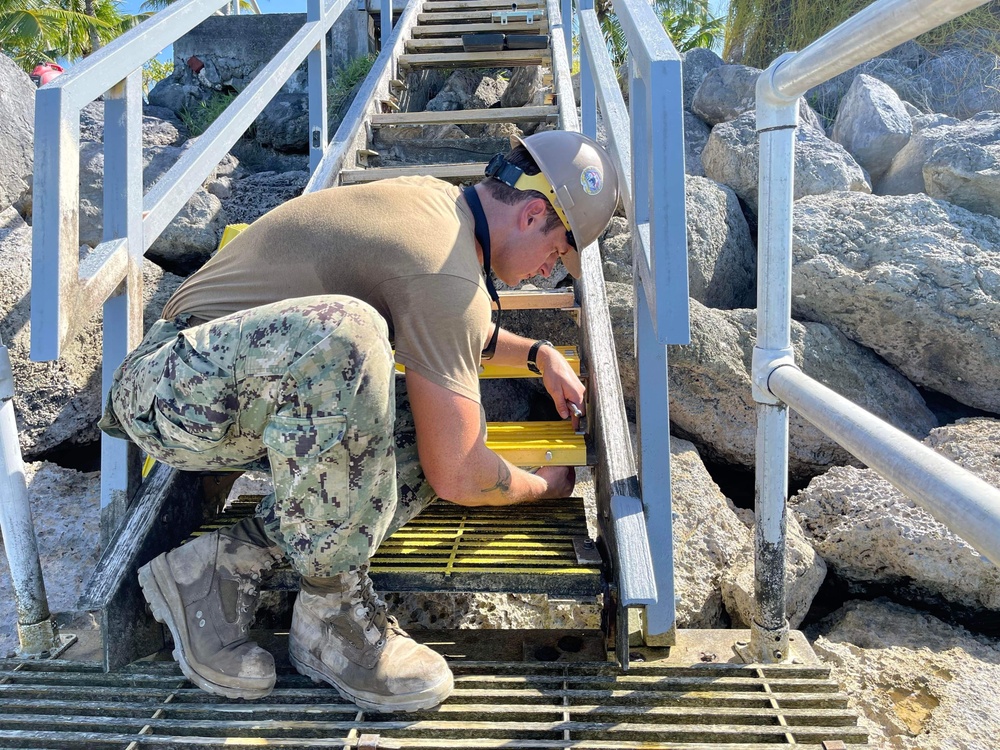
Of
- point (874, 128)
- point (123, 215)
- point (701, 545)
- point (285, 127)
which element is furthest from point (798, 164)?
point (285, 127)

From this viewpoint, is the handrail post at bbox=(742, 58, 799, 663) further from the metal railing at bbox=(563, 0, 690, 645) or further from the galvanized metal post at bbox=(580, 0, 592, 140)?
the galvanized metal post at bbox=(580, 0, 592, 140)

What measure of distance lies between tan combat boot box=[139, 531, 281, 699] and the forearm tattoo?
1.93 ft

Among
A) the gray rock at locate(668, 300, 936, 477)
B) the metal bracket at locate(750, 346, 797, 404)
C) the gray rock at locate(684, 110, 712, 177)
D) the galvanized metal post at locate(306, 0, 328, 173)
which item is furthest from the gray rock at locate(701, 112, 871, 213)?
the metal bracket at locate(750, 346, 797, 404)

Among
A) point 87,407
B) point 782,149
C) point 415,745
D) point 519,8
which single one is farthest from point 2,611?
point 519,8

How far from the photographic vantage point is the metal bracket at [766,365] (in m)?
1.93

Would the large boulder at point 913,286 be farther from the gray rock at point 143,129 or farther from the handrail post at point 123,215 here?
the gray rock at point 143,129

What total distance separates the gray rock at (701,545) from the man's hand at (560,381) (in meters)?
0.47

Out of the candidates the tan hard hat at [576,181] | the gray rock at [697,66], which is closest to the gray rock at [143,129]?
the tan hard hat at [576,181]

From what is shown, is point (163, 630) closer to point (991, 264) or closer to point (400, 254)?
point (400, 254)

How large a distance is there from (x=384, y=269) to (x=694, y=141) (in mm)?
5031

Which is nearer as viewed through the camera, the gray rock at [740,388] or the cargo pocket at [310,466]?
the cargo pocket at [310,466]

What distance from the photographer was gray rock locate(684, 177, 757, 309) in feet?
13.9

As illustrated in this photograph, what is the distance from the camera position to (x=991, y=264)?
3.88 m

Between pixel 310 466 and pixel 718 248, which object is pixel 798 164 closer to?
pixel 718 248
